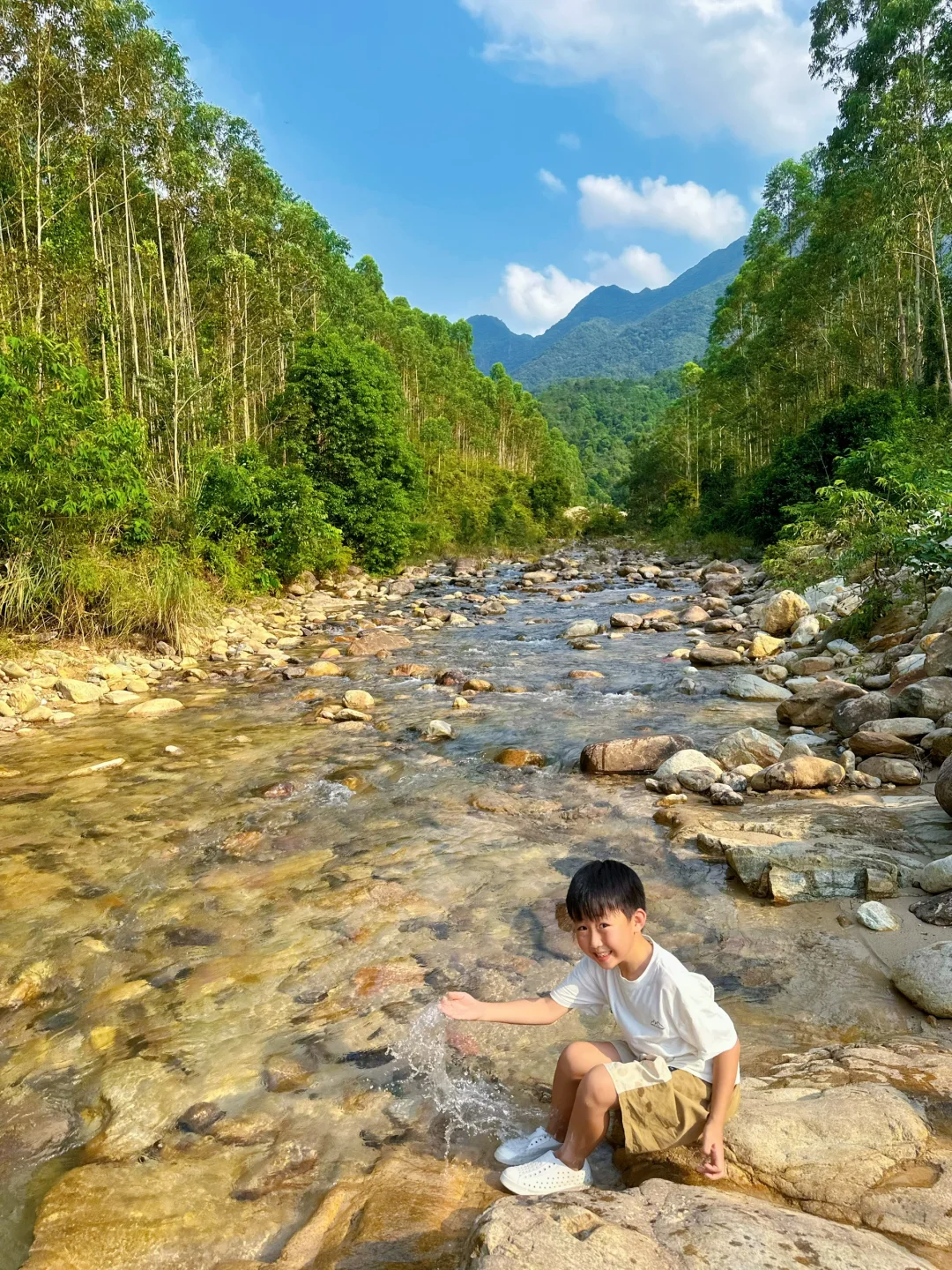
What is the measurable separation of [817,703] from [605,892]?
5.37 metres

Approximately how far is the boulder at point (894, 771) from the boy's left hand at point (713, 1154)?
3647mm

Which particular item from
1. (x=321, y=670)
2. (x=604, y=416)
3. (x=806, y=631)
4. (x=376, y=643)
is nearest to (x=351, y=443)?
(x=376, y=643)

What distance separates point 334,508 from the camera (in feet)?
64.9

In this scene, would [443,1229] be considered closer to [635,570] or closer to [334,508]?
[334,508]

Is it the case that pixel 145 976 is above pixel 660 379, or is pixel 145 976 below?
below

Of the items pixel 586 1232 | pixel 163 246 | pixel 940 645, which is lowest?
pixel 586 1232

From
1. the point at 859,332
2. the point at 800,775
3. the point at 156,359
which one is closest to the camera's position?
the point at 800,775

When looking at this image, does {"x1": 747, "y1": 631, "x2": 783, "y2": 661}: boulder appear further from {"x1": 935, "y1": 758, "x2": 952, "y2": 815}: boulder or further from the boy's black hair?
the boy's black hair

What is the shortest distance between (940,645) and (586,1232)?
6118mm

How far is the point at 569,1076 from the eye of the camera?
2.10 meters

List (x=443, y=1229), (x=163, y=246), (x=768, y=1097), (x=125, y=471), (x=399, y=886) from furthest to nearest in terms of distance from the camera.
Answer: (x=163, y=246)
(x=125, y=471)
(x=399, y=886)
(x=768, y=1097)
(x=443, y=1229)

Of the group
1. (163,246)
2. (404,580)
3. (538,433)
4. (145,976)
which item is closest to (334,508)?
(404,580)

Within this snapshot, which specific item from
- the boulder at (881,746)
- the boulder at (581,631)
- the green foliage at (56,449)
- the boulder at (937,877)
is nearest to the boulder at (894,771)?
the boulder at (881,746)

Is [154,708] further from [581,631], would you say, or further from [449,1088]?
[581,631]
